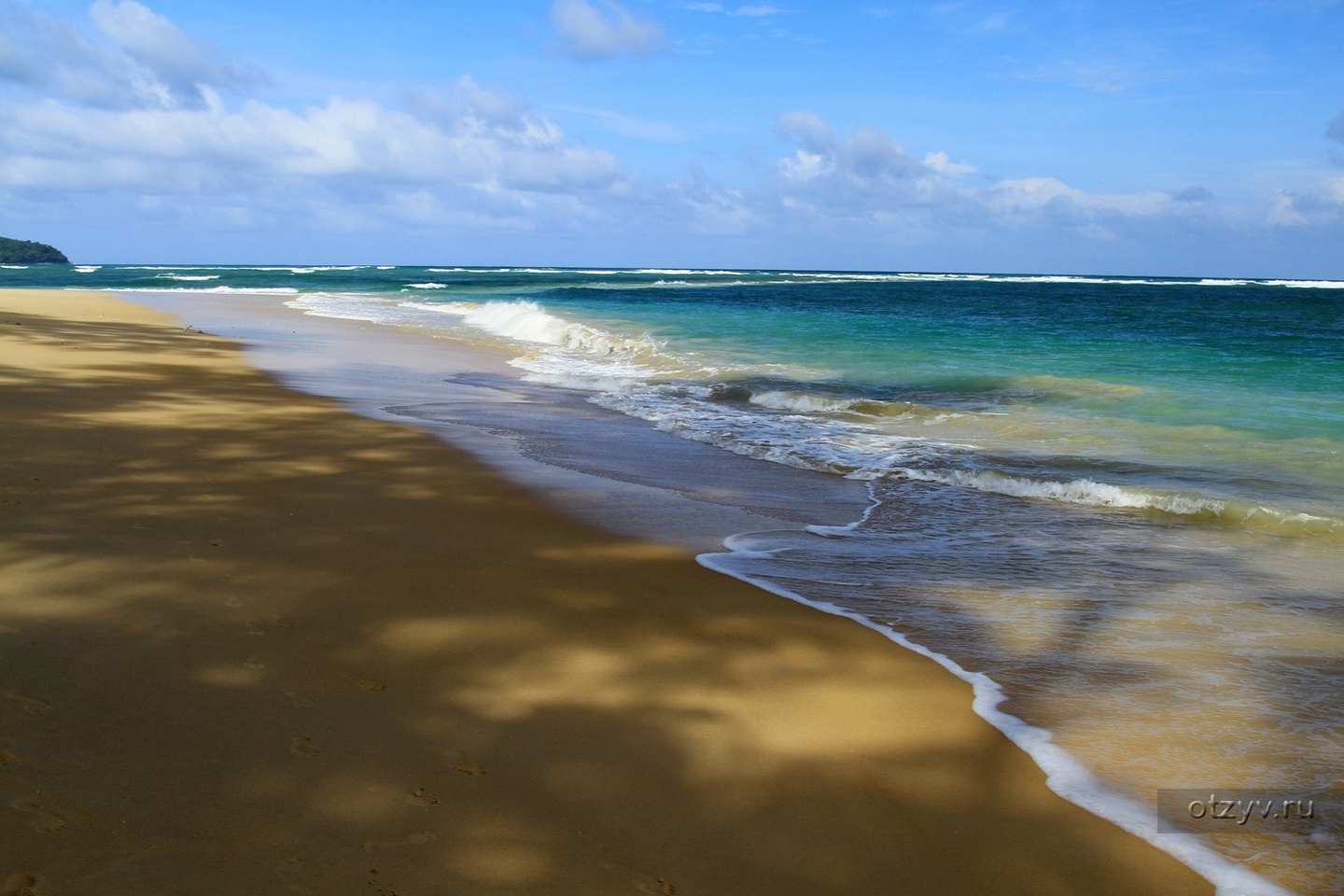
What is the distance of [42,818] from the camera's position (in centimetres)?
209

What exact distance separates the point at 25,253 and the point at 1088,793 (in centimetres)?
14545

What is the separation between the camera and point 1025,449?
8.44 meters

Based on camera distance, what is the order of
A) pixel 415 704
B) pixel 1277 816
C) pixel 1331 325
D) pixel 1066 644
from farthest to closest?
pixel 1331 325, pixel 1066 644, pixel 415 704, pixel 1277 816

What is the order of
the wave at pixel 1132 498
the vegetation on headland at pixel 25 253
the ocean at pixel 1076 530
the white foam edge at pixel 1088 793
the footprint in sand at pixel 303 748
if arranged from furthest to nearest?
the vegetation on headland at pixel 25 253, the wave at pixel 1132 498, the ocean at pixel 1076 530, the footprint in sand at pixel 303 748, the white foam edge at pixel 1088 793

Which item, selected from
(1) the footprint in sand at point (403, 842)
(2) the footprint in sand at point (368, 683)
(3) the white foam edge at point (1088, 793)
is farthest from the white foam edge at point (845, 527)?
(1) the footprint in sand at point (403, 842)

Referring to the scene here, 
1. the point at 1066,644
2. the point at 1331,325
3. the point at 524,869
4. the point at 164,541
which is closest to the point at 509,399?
the point at 164,541

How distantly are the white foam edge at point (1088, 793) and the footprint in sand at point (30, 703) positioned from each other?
287 cm

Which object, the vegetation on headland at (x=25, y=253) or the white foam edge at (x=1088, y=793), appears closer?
the white foam edge at (x=1088, y=793)

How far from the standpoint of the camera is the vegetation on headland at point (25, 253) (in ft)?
383

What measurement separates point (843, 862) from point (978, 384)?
12.0 meters

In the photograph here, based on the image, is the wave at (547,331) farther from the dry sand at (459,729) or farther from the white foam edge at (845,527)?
the dry sand at (459,729)

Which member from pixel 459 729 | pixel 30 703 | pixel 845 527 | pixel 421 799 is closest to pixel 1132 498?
pixel 845 527

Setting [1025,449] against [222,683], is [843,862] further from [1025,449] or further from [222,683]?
[1025,449]

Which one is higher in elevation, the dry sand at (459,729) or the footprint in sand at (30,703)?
the footprint in sand at (30,703)
